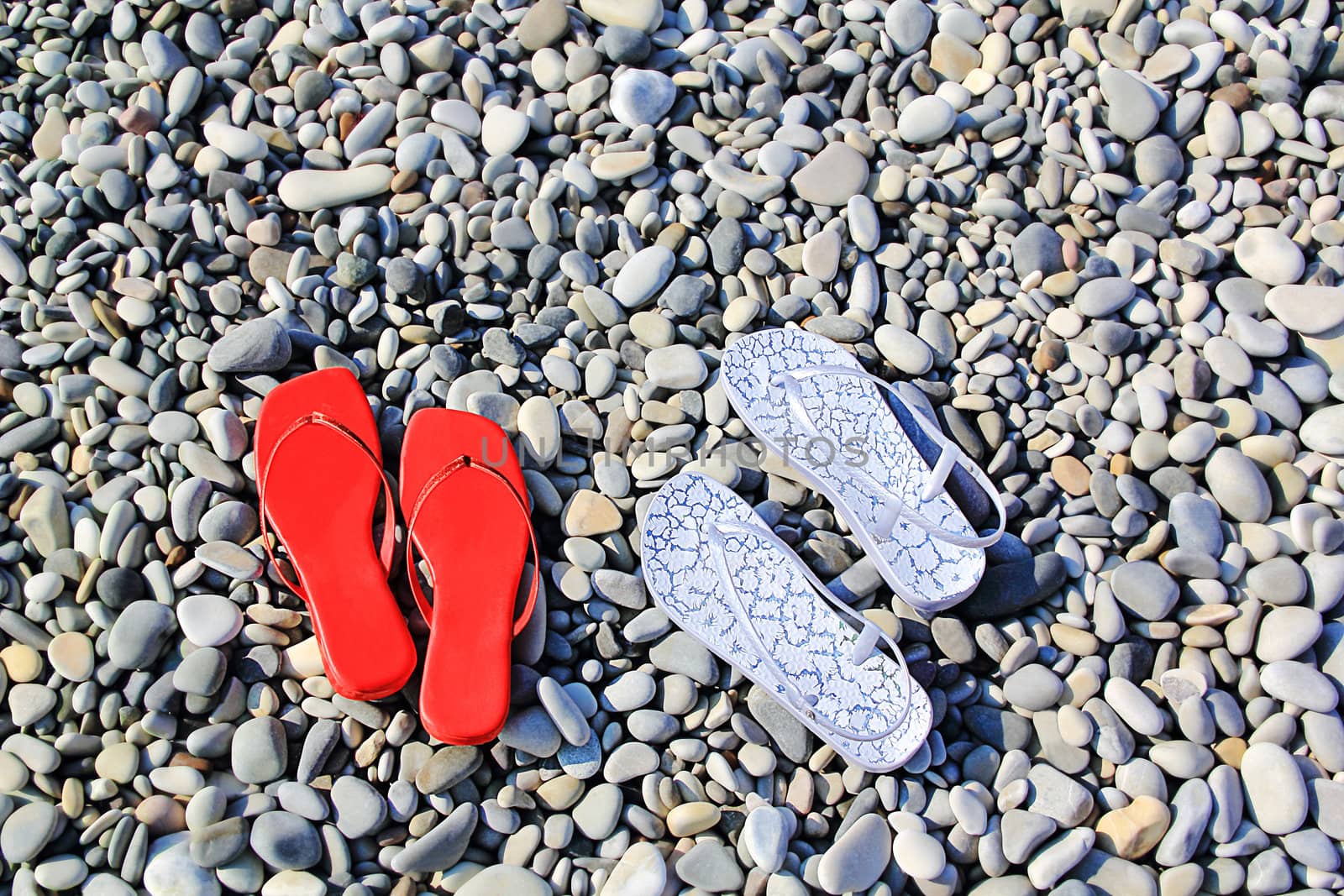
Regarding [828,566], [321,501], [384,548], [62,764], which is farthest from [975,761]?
[62,764]

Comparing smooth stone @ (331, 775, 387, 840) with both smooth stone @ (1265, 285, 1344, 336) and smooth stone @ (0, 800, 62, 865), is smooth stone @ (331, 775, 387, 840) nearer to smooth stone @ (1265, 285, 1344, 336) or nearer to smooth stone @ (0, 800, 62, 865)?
smooth stone @ (0, 800, 62, 865)

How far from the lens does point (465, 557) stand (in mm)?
1749

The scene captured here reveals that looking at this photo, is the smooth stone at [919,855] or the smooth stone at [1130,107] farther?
the smooth stone at [1130,107]

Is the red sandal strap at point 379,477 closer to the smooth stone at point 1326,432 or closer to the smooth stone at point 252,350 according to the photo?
the smooth stone at point 252,350

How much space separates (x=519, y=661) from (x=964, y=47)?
1818mm

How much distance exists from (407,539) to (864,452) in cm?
91

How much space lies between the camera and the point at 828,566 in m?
1.89

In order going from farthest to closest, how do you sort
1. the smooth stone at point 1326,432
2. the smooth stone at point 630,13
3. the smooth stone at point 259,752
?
the smooth stone at point 630,13 < the smooth stone at point 1326,432 < the smooth stone at point 259,752

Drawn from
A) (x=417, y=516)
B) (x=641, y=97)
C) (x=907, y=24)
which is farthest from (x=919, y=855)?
(x=907, y=24)

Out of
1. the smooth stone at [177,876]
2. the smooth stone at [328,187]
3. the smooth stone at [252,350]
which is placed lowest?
the smooth stone at [177,876]

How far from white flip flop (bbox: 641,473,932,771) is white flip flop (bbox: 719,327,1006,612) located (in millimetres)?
141

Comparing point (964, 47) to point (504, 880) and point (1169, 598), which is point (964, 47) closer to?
point (1169, 598)

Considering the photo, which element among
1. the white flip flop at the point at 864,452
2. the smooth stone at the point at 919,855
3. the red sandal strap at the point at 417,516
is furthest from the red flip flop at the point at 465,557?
the smooth stone at the point at 919,855

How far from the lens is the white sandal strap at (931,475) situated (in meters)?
1.78
